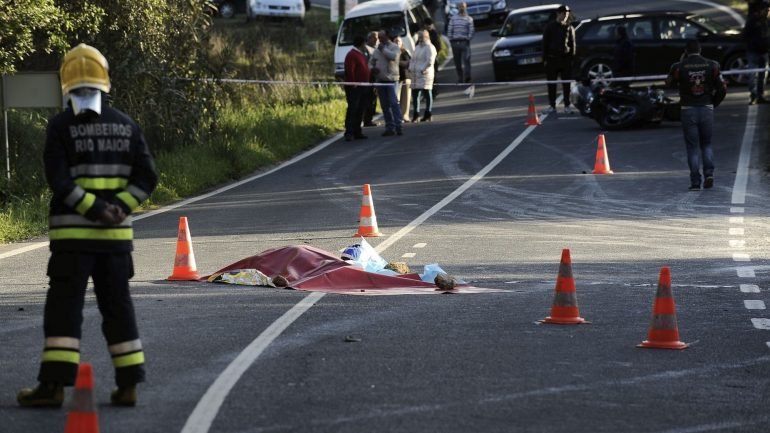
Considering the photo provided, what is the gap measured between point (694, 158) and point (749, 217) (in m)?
2.74

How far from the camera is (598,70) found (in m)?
31.8

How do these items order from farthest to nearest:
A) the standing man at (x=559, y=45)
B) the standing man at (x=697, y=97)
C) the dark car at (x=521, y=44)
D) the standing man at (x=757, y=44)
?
the dark car at (x=521, y=44), the standing man at (x=559, y=45), the standing man at (x=757, y=44), the standing man at (x=697, y=97)

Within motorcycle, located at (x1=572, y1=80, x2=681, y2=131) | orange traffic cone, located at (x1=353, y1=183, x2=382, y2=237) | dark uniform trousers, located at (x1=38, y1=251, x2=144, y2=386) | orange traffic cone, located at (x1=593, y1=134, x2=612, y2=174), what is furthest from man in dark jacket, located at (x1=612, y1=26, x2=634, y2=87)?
dark uniform trousers, located at (x1=38, y1=251, x2=144, y2=386)

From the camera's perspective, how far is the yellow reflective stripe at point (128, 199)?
778 cm

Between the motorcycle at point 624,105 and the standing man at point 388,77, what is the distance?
3.46 metres

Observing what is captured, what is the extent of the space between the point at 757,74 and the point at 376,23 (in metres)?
9.25

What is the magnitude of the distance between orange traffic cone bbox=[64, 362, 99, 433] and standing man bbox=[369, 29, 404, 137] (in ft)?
72.5

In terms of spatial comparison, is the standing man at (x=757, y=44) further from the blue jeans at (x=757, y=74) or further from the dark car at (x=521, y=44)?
the dark car at (x=521, y=44)

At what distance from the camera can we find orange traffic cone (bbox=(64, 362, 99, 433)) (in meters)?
6.09

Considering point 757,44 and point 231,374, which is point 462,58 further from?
point 231,374

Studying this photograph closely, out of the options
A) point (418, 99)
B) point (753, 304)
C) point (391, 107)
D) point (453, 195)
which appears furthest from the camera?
point (418, 99)

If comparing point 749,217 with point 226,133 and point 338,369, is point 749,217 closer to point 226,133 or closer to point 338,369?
point 338,369

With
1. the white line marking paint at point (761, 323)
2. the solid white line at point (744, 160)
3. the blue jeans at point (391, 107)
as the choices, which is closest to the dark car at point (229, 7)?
the blue jeans at point (391, 107)

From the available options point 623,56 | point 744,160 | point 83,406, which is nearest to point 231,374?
point 83,406
